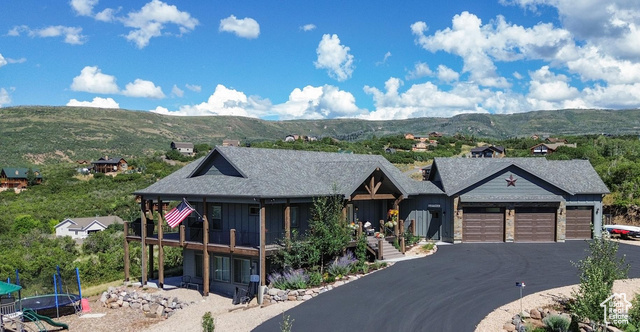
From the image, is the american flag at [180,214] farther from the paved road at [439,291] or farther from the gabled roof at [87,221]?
the gabled roof at [87,221]

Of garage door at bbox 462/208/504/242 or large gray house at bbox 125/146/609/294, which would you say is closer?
large gray house at bbox 125/146/609/294

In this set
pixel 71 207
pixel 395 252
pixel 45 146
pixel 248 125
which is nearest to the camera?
pixel 395 252

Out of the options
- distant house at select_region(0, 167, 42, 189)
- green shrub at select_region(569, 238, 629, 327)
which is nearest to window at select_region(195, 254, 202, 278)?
green shrub at select_region(569, 238, 629, 327)

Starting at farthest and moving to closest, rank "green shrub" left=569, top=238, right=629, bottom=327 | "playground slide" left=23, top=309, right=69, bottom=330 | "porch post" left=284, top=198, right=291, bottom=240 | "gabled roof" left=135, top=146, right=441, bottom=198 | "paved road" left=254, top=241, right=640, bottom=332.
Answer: "gabled roof" left=135, top=146, right=441, bottom=198
"porch post" left=284, top=198, right=291, bottom=240
"playground slide" left=23, top=309, right=69, bottom=330
"paved road" left=254, top=241, right=640, bottom=332
"green shrub" left=569, top=238, right=629, bottom=327

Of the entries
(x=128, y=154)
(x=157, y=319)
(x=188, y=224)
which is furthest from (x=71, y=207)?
(x=128, y=154)

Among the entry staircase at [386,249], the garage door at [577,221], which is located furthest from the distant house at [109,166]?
the garage door at [577,221]

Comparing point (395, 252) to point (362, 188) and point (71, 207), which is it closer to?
point (362, 188)

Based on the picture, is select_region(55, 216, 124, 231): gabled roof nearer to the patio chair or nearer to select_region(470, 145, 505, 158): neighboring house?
the patio chair
